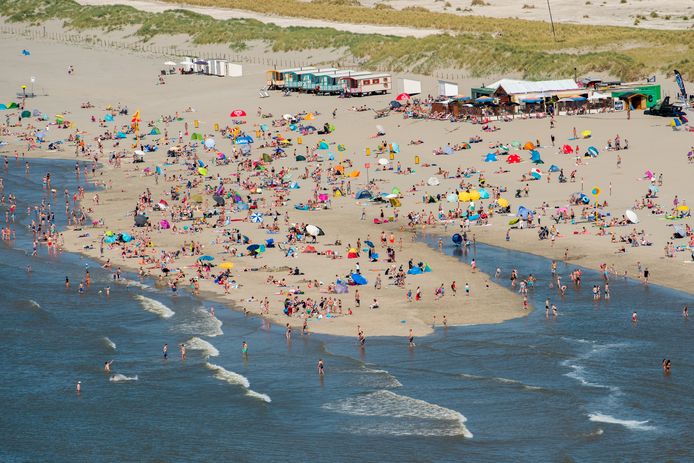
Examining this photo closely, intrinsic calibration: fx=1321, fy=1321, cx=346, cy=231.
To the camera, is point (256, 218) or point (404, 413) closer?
point (404, 413)

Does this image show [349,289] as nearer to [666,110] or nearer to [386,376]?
[386,376]

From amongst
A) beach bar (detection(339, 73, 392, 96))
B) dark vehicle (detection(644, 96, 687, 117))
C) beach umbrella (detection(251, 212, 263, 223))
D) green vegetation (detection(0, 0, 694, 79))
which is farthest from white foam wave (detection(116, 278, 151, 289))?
green vegetation (detection(0, 0, 694, 79))

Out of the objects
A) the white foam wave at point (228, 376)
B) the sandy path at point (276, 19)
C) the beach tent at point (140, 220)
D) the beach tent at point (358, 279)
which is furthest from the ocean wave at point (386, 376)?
the sandy path at point (276, 19)

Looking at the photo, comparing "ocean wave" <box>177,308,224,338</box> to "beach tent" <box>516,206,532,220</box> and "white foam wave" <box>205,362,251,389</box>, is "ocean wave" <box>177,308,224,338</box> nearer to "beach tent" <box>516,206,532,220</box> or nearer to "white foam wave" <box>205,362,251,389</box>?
"white foam wave" <box>205,362,251,389</box>

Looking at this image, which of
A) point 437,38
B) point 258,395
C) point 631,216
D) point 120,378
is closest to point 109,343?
point 120,378

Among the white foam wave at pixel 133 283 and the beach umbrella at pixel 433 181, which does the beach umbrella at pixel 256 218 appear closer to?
the beach umbrella at pixel 433 181

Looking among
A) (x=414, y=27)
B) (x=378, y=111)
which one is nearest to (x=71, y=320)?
(x=378, y=111)

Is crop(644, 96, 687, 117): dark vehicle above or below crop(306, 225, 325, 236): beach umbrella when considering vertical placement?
above
